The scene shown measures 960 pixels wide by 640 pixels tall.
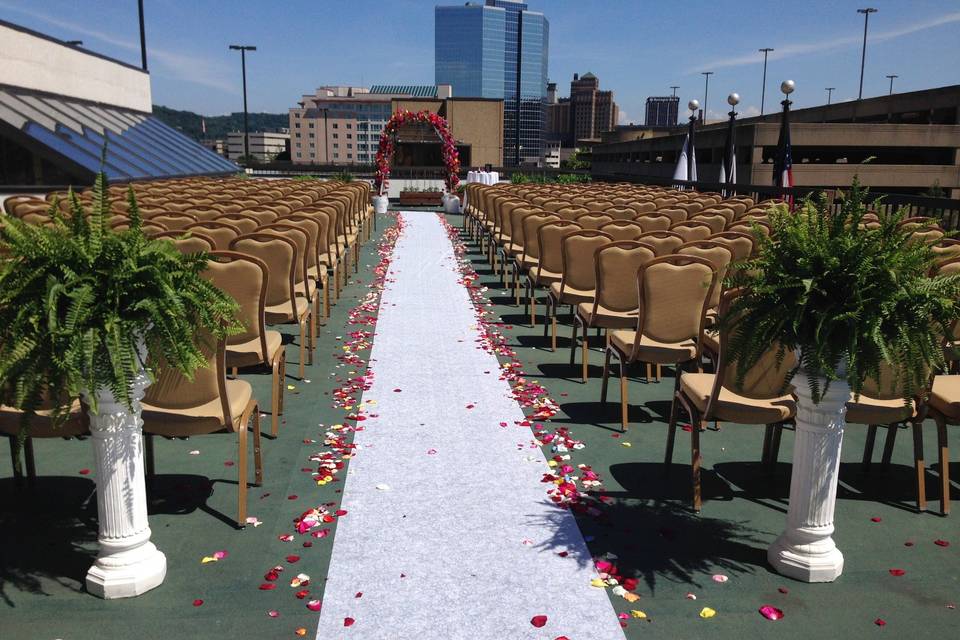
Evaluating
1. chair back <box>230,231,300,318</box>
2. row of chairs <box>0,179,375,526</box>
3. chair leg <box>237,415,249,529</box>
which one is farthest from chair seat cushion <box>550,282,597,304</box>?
chair leg <box>237,415,249,529</box>

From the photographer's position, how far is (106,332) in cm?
298

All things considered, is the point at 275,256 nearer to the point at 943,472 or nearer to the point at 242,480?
the point at 242,480

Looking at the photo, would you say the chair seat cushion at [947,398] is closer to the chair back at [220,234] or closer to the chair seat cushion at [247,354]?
the chair seat cushion at [247,354]

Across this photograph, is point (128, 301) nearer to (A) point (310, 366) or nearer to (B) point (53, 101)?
(A) point (310, 366)

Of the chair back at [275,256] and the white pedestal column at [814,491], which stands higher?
the chair back at [275,256]

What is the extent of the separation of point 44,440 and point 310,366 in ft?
7.63

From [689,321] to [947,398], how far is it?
68.6 inches

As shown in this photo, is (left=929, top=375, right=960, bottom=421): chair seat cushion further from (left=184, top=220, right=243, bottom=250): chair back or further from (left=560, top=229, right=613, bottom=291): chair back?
(left=184, top=220, right=243, bottom=250): chair back

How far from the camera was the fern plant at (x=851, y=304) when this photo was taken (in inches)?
125

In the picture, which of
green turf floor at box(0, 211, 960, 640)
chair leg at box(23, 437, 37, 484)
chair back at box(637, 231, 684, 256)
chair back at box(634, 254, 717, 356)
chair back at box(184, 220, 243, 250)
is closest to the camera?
green turf floor at box(0, 211, 960, 640)

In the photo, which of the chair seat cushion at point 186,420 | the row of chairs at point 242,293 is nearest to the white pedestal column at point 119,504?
the row of chairs at point 242,293

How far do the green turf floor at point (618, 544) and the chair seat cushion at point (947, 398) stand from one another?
522 millimetres

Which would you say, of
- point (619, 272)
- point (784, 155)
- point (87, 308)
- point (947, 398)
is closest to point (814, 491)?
point (947, 398)

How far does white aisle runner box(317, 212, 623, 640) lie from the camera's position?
3076mm
